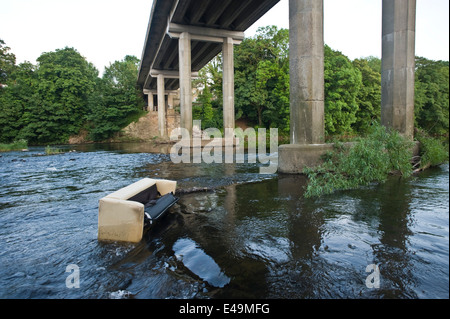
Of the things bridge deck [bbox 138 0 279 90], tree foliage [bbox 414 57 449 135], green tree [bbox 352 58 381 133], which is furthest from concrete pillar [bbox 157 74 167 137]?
tree foliage [bbox 414 57 449 135]

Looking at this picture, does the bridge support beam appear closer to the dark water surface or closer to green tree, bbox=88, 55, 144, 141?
the dark water surface

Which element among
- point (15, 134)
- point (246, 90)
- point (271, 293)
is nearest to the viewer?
point (271, 293)

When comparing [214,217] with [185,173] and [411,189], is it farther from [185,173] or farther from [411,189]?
[185,173]

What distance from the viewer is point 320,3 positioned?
9.57m

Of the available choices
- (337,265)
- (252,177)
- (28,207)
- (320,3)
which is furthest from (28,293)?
(320,3)

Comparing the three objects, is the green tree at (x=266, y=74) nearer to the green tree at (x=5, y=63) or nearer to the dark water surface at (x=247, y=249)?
the dark water surface at (x=247, y=249)

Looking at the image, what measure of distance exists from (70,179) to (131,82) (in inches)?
2058

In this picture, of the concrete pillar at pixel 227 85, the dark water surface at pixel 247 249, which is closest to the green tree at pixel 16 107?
the concrete pillar at pixel 227 85

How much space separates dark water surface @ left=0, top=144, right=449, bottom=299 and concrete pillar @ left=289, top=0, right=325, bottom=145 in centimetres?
330

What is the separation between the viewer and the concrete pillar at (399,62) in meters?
10.8

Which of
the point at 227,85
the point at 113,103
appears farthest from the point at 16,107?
the point at 227,85

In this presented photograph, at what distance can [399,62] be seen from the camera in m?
11.0

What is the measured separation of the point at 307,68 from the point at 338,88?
→ 73.5 feet

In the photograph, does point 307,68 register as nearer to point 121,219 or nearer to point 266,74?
point 121,219
